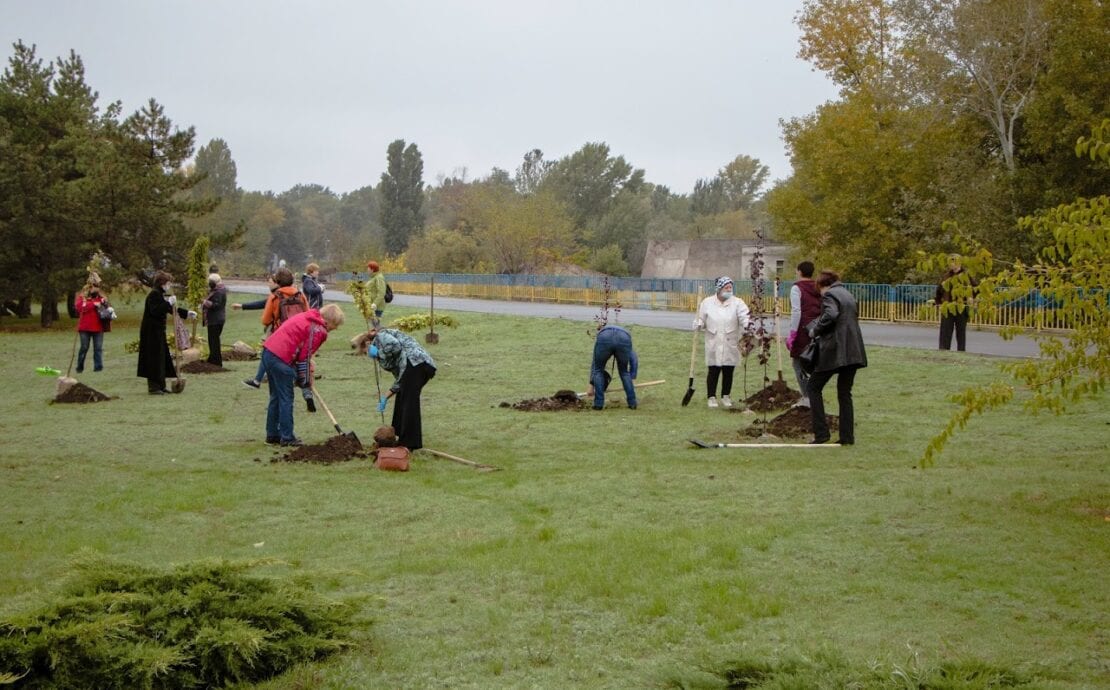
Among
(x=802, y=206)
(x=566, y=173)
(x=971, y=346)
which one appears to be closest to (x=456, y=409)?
(x=971, y=346)

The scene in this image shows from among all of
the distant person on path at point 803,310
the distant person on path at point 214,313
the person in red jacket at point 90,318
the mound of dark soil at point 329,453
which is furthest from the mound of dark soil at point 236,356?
the distant person on path at point 803,310

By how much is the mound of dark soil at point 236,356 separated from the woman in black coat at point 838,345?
15.4m

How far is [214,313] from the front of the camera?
2191 cm

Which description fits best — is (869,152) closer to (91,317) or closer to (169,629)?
(91,317)

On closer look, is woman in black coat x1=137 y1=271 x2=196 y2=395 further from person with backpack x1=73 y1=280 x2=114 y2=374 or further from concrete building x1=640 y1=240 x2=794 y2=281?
concrete building x1=640 y1=240 x2=794 y2=281

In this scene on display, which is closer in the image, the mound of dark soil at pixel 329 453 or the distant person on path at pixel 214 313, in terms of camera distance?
the mound of dark soil at pixel 329 453

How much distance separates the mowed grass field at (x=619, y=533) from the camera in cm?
570

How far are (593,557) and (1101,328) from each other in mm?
3946

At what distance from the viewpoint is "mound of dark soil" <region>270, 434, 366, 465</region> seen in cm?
1176

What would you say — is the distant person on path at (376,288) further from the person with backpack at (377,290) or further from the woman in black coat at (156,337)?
the woman in black coat at (156,337)

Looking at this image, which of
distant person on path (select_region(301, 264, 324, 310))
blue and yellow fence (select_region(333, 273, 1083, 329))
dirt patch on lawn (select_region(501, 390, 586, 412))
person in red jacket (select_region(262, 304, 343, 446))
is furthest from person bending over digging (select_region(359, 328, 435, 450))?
distant person on path (select_region(301, 264, 324, 310))

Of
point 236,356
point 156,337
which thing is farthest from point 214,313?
point 156,337

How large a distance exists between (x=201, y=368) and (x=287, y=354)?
10125mm

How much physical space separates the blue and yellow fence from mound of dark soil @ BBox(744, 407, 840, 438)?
3.41 metres
